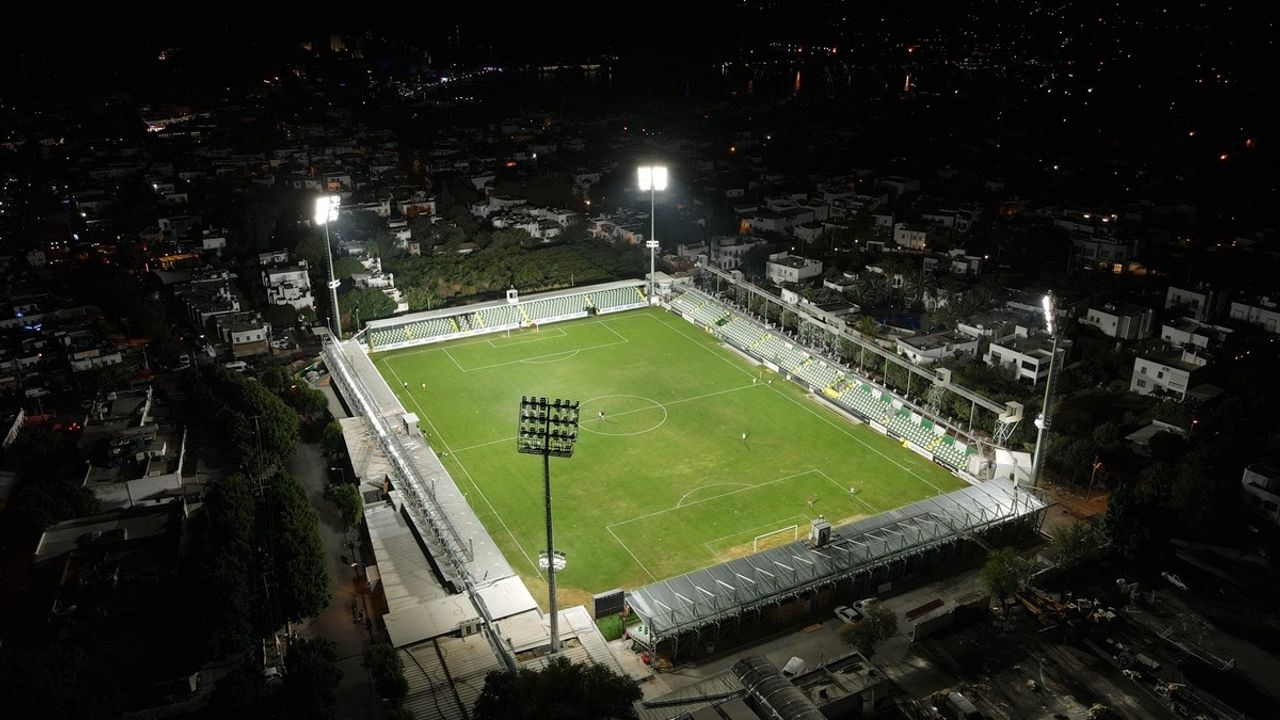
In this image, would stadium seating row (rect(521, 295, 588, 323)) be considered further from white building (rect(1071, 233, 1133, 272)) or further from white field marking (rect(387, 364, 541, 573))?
white building (rect(1071, 233, 1133, 272))

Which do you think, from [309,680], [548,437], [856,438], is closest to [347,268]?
[856,438]

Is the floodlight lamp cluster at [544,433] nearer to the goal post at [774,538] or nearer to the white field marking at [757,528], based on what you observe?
the white field marking at [757,528]

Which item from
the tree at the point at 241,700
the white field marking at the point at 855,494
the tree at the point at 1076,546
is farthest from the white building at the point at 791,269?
the tree at the point at 241,700

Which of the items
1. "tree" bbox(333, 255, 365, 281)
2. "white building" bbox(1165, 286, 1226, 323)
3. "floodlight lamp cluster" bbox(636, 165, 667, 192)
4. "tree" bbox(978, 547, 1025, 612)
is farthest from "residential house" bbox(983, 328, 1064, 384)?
"tree" bbox(333, 255, 365, 281)

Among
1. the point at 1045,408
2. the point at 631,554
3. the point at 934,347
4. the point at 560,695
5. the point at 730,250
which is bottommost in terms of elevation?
the point at 631,554

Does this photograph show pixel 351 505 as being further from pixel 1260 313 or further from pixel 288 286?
pixel 1260 313

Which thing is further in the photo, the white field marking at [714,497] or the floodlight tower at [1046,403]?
the white field marking at [714,497]
